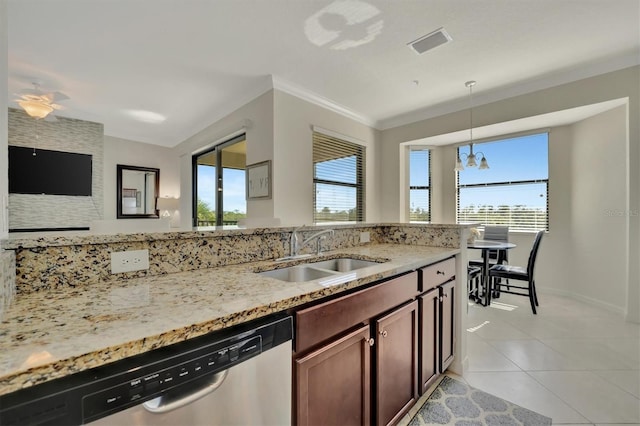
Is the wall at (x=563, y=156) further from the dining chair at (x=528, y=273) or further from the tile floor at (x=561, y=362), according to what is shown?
the dining chair at (x=528, y=273)

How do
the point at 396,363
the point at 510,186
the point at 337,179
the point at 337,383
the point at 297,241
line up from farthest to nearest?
the point at 510,186 → the point at 337,179 → the point at 297,241 → the point at 396,363 → the point at 337,383

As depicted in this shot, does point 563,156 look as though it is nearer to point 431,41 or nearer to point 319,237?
point 431,41

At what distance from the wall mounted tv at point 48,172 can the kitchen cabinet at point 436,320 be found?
5.29 m

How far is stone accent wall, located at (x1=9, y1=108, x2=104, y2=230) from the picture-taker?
393cm

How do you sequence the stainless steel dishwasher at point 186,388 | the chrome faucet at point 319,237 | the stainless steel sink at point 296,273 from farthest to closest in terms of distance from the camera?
the chrome faucet at point 319,237
the stainless steel sink at point 296,273
the stainless steel dishwasher at point 186,388

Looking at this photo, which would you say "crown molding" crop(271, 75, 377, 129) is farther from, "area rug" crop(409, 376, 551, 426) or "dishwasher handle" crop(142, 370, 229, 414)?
"area rug" crop(409, 376, 551, 426)

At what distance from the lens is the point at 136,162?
17.8ft

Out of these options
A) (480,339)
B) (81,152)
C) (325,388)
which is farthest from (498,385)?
(81,152)

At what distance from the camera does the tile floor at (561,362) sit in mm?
1738

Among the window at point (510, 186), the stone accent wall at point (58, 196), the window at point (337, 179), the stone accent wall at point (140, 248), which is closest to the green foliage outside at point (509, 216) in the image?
the window at point (510, 186)

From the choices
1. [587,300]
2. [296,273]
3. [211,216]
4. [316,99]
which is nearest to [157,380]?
[296,273]

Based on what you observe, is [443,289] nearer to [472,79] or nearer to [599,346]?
[599,346]

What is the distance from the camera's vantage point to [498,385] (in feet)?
6.39

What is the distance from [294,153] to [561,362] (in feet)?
10.7
